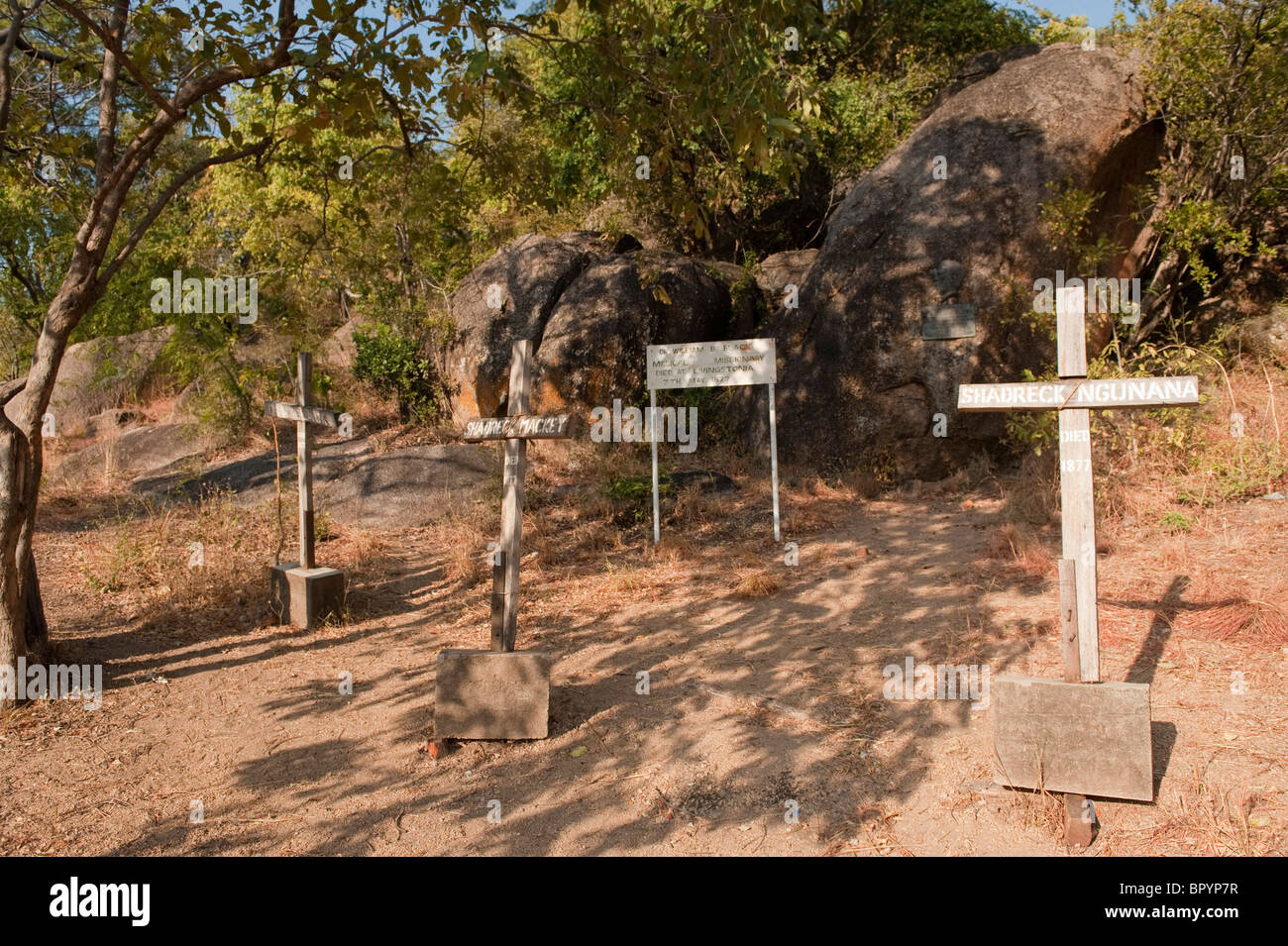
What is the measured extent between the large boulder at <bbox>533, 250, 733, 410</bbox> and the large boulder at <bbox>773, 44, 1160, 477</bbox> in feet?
8.55

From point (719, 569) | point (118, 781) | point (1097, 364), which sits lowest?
point (118, 781)

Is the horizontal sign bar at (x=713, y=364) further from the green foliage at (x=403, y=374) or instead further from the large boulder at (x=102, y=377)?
the large boulder at (x=102, y=377)

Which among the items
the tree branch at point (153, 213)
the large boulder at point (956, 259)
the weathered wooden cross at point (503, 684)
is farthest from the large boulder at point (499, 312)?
the weathered wooden cross at point (503, 684)

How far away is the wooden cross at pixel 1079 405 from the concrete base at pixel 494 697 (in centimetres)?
280

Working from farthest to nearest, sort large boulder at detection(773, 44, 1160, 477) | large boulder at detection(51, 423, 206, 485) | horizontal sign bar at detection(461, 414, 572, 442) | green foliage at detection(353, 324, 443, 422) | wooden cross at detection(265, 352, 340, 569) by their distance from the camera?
green foliage at detection(353, 324, 443, 422), large boulder at detection(51, 423, 206, 485), large boulder at detection(773, 44, 1160, 477), wooden cross at detection(265, 352, 340, 569), horizontal sign bar at detection(461, 414, 572, 442)

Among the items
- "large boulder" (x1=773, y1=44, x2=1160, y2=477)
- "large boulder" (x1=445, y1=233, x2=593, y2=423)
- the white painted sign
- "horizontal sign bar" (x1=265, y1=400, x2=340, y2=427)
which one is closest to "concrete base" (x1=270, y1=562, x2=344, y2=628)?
"horizontal sign bar" (x1=265, y1=400, x2=340, y2=427)

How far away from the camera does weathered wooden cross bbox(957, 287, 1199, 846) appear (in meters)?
4.23

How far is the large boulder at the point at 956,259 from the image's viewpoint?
34.4ft

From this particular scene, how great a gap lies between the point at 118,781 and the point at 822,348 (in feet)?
28.7

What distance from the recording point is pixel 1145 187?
1064cm

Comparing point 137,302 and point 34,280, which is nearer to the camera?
point 137,302

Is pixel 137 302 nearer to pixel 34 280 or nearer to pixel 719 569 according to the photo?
pixel 34 280

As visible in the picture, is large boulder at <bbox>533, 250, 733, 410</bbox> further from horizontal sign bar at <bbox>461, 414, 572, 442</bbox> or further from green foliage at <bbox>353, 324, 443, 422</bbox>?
horizontal sign bar at <bbox>461, 414, 572, 442</bbox>

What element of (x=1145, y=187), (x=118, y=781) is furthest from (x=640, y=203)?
(x=118, y=781)
